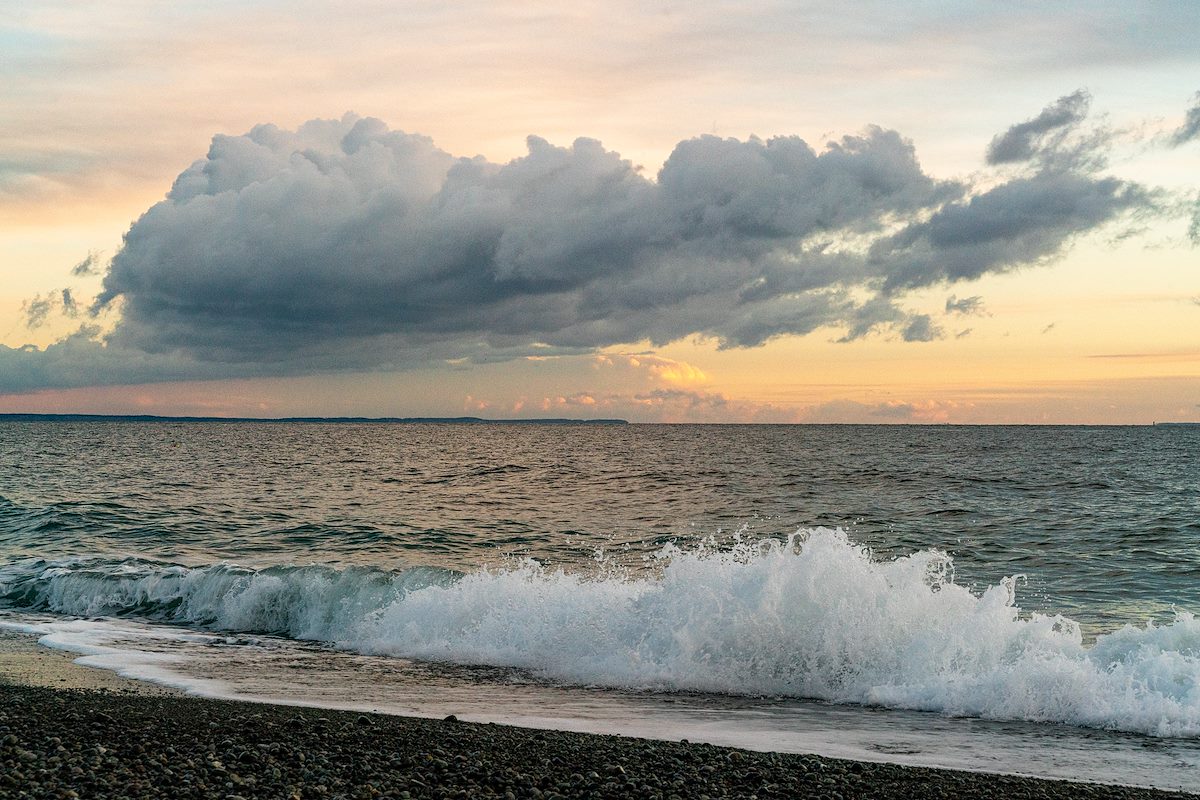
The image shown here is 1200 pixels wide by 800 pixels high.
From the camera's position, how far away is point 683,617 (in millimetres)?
15016

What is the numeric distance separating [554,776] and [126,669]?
8637mm

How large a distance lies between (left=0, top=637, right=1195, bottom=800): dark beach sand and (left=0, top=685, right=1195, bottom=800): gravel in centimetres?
2

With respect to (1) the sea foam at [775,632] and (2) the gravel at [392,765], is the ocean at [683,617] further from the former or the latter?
(2) the gravel at [392,765]

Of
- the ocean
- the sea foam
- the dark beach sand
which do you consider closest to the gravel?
the dark beach sand

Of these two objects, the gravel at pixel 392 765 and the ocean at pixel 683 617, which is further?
the ocean at pixel 683 617

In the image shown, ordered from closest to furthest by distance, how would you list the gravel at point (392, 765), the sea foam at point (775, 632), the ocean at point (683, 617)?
the gravel at point (392, 765) < the ocean at point (683, 617) < the sea foam at point (775, 632)

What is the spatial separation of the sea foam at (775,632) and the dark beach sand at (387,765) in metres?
3.61

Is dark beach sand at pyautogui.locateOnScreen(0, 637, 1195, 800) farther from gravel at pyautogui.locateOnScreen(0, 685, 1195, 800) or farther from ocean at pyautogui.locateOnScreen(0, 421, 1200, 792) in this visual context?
ocean at pyautogui.locateOnScreen(0, 421, 1200, 792)

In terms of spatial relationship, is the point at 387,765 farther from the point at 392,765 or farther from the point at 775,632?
the point at 775,632

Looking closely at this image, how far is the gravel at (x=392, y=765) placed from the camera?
7398 mm

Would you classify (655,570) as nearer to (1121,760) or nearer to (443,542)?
(443,542)

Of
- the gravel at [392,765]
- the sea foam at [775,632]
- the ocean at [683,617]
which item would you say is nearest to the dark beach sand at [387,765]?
the gravel at [392,765]

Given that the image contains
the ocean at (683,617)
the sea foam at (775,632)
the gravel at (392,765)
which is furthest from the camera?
the sea foam at (775,632)

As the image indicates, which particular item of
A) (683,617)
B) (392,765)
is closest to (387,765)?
(392,765)
